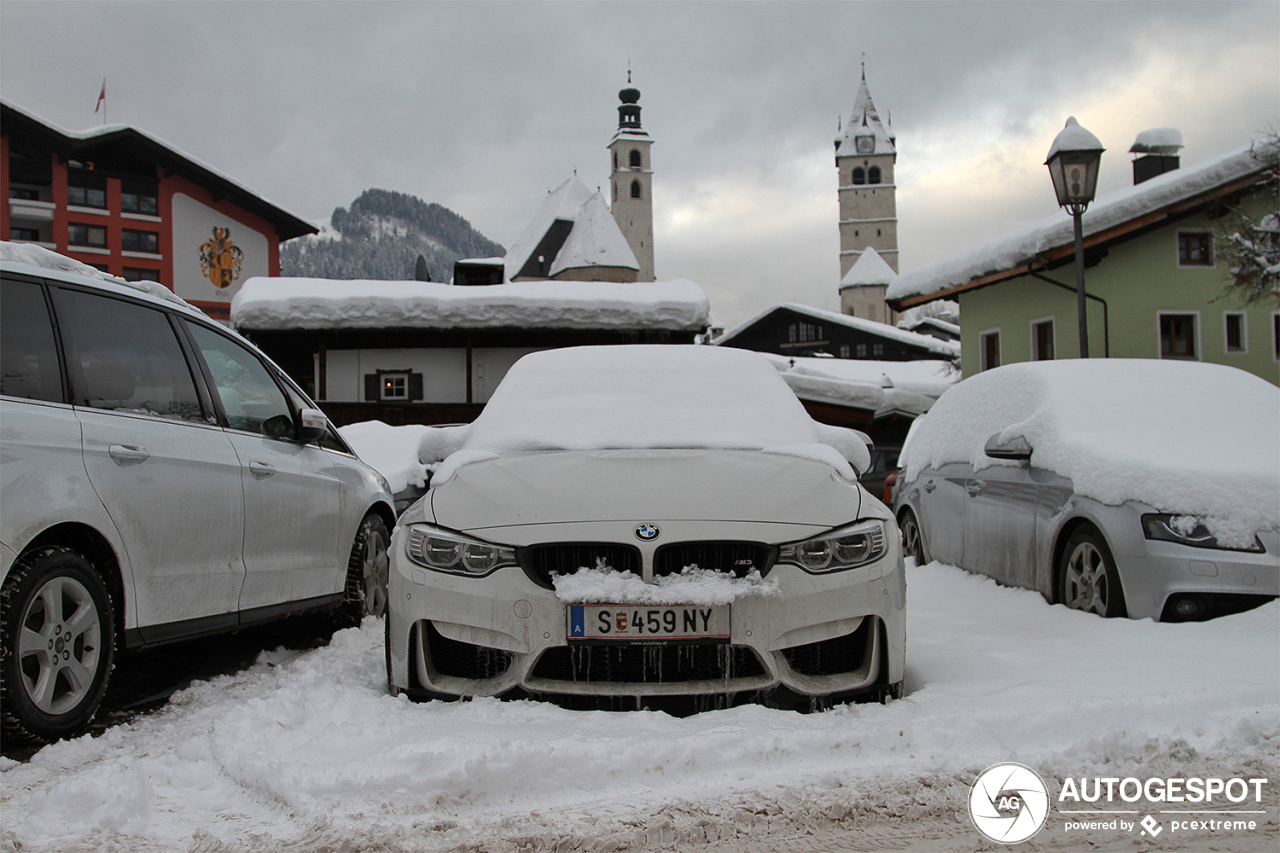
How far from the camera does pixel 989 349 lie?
2195cm

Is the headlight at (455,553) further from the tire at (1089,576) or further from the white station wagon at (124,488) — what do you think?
the tire at (1089,576)

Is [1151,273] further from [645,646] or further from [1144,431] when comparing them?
[645,646]

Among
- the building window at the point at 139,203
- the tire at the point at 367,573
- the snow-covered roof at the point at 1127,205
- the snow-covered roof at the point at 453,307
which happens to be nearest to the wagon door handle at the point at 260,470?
the tire at the point at 367,573

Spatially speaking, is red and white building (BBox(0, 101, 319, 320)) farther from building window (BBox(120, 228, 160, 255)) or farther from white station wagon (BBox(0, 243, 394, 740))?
white station wagon (BBox(0, 243, 394, 740))

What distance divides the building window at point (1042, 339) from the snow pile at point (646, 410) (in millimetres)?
16751

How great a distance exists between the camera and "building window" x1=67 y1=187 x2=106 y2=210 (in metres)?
35.6

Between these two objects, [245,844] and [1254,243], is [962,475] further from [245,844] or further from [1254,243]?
[1254,243]

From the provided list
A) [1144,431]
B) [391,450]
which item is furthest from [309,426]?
[391,450]

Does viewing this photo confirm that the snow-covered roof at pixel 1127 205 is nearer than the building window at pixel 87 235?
Yes

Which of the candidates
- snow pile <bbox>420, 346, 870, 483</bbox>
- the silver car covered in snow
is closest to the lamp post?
the silver car covered in snow

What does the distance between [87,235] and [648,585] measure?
127 feet

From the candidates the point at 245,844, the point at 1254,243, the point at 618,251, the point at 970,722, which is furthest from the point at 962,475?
the point at 618,251

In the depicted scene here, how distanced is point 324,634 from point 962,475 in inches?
155

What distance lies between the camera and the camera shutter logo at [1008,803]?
2465 mm
